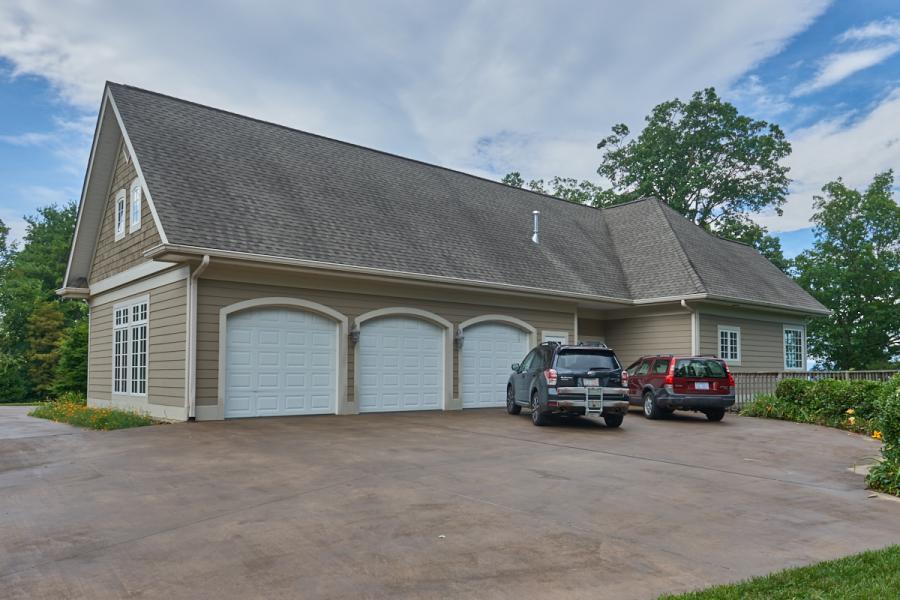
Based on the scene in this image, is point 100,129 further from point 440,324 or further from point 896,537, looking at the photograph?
point 896,537

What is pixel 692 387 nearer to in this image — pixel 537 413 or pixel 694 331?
pixel 537 413

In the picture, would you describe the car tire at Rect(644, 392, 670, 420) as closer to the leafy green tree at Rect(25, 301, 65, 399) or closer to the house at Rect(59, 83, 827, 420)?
the house at Rect(59, 83, 827, 420)

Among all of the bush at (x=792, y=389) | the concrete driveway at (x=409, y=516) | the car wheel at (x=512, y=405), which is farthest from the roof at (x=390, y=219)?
the concrete driveway at (x=409, y=516)

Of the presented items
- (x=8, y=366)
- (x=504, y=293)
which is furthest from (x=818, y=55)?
(x=8, y=366)

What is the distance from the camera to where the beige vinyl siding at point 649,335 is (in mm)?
22328

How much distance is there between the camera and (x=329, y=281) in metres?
15.9

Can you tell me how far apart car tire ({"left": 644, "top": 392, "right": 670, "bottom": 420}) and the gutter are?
422 inches

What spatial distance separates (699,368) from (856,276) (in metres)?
30.5

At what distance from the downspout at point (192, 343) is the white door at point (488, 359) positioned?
24.1ft

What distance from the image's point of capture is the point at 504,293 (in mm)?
19406

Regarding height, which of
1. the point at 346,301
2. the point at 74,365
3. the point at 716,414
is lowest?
Result: the point at 716,414

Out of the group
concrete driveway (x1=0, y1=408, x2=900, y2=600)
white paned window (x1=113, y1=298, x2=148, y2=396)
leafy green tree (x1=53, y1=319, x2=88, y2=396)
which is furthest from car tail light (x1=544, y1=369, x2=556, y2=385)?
leafy green tree (x1=53, y1=319, x2=88, y2=396)

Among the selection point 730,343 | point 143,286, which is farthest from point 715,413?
point 143,286

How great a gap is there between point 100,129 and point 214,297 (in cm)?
721
